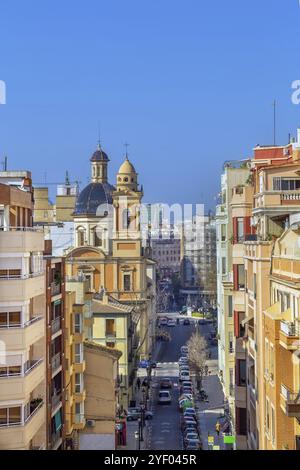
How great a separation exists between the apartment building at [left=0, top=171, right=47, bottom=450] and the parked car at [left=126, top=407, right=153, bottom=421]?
31.3 feet

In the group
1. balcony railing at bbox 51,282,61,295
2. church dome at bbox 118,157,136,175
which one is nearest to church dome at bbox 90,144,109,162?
church dome at bbox 118,157,136,175

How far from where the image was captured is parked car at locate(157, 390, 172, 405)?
68.0ft

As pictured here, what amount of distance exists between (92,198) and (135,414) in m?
9.40

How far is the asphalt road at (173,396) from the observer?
16.2 metres

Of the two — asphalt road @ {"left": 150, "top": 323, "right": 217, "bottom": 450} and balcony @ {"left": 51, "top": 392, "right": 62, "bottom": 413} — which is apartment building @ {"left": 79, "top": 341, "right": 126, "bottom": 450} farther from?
asphalt road @ {"left": 150, "top": 323, "right": 217, "bottom": 450}

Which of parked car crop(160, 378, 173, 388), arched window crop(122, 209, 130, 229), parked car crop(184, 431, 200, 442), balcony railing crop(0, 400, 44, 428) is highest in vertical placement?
arched window crop(122, 209, 130, 229)

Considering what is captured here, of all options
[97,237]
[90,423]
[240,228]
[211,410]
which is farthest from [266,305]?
[97,237]

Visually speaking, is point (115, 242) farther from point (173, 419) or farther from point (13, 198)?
point (13, 198)

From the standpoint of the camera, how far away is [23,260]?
8.35 meters

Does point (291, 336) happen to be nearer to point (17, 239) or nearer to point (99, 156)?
point (17, 239)

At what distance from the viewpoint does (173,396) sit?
855 inches
